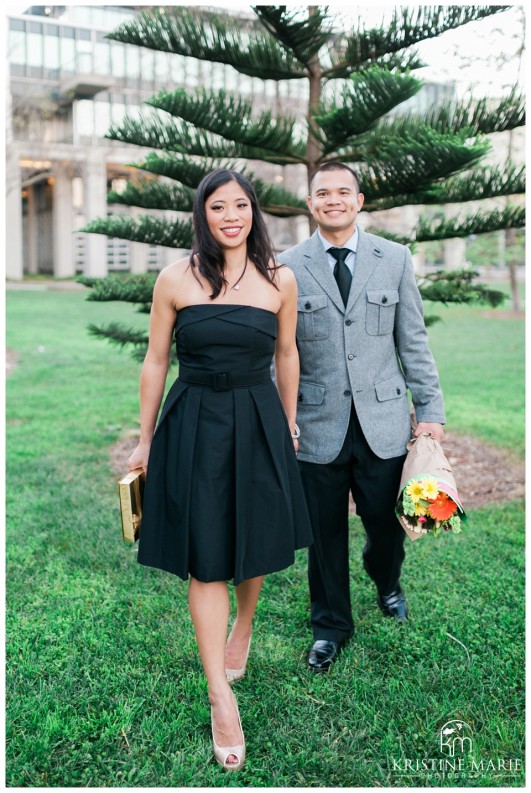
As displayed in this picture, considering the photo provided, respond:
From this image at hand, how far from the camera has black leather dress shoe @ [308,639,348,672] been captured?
305 centimetres

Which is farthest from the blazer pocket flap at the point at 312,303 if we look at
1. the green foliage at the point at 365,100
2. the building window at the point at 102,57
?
the building window at the point at 102,57

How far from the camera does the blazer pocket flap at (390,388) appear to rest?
304 centimetres

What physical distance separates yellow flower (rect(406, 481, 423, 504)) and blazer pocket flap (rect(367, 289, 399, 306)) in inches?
28.5

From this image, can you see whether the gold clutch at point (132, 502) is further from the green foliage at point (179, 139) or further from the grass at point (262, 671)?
the green foliage at point (179, 139)

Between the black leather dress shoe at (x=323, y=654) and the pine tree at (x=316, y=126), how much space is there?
293 cm

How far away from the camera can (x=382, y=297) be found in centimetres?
301

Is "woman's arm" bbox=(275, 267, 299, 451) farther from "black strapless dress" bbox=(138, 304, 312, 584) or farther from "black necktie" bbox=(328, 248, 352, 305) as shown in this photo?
"black necktie" bbox=(328, 248, 352, 305)

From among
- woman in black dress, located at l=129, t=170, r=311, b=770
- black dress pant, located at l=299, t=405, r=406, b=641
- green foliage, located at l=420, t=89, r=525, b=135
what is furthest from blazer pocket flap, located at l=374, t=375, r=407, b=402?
green foliage, located at l=420, t=89, r=525, b=135

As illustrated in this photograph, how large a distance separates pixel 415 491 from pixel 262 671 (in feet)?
3.14

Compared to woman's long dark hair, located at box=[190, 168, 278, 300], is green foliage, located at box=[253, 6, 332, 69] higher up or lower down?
higher up

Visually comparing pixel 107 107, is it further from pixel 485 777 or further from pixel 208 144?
pixel 485 777

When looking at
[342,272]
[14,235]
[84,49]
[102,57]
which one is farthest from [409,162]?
[84,49]

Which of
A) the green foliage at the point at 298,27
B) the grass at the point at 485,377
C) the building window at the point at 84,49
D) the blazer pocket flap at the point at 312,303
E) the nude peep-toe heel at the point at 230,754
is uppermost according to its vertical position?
the building window at the point at 84,49

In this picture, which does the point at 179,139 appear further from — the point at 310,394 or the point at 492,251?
the point at 492,251
